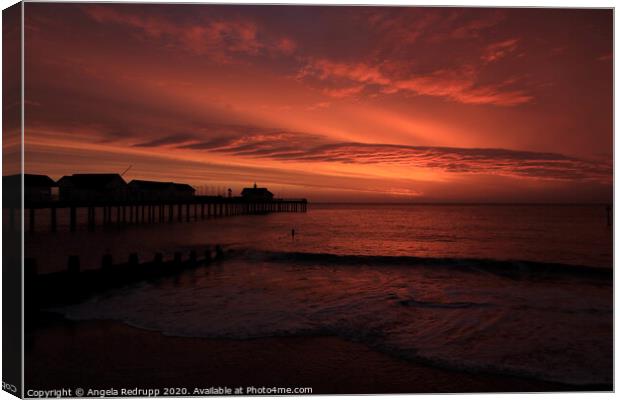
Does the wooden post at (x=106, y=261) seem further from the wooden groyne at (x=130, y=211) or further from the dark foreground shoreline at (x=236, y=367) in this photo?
the wooden groyne at (x=130, y=211)

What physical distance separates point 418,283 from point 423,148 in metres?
3.38

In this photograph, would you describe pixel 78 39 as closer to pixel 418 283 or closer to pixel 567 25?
pixel 567 25

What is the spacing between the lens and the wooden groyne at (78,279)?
6875 mm

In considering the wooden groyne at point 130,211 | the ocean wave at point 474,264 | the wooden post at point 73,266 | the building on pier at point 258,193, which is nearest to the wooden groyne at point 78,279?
the wooden post at point 73,266

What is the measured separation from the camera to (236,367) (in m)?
4.62

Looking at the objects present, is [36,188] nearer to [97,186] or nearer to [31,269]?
[97,186]

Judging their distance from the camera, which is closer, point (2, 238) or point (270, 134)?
point (2, 238)

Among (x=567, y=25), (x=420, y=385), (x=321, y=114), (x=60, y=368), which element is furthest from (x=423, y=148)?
(x=60, y=368)

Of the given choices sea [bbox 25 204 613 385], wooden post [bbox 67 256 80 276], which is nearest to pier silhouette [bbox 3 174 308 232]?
sea [bbox 25 204 613 385]

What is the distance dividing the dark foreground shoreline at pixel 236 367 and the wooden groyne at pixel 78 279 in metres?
1.72

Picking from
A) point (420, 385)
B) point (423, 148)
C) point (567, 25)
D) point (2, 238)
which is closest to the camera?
point (2, 238)

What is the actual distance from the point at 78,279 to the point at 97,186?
2586 centimetres

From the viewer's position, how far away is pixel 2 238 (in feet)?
13.5

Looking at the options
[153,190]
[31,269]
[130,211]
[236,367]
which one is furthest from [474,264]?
[153,190]
